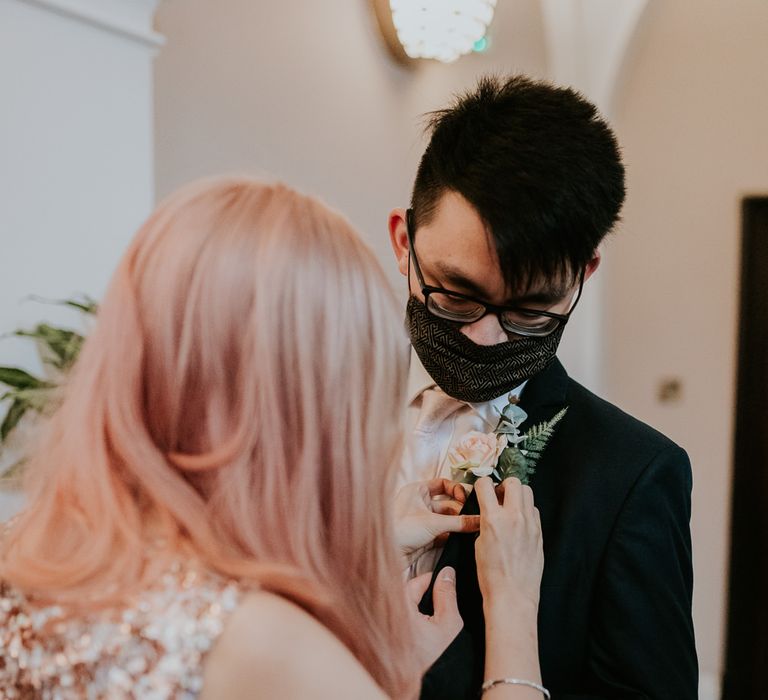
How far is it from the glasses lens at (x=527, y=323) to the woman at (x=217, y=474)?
39 cm

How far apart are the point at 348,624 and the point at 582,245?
0.66 m

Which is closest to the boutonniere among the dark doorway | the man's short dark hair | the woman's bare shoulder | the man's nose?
the man's nose

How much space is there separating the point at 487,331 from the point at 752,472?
3.05m

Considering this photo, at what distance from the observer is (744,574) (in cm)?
386

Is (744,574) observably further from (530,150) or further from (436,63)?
(530,150)

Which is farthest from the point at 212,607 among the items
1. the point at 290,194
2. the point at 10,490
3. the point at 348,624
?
the point at 10,490

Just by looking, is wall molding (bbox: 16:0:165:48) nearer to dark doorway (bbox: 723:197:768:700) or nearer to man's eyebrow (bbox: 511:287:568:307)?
man's eyebrow (bbox: 511:287:568:307)

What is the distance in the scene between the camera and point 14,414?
149cm

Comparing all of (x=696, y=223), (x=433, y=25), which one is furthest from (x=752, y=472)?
(x=433, y=25)

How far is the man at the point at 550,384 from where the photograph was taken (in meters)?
1.10

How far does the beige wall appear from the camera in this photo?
387 cm

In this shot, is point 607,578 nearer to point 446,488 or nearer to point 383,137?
point 446,488

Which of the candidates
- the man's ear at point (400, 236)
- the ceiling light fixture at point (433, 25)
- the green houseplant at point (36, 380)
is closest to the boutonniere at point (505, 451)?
the man's ear at point (400, 236)

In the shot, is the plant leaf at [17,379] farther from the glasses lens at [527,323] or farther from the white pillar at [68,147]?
the glasses lens at [527,323]
